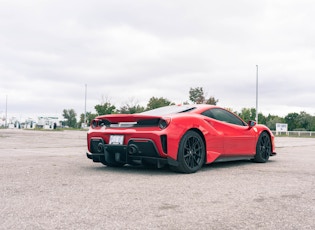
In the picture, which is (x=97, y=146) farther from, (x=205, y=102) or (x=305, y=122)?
(x=305, y=122)

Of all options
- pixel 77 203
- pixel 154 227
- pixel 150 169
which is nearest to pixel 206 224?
pixel 154 227

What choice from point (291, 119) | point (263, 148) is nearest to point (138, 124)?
point (263, 148)

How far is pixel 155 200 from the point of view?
3.45 metres

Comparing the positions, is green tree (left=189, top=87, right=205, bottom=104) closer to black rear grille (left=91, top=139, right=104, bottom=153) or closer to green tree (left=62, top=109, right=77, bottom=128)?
black rear grille (left=91, top=139, right=104, bottom=153)

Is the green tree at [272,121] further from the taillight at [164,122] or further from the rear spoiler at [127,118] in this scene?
the taillight at [164,122]

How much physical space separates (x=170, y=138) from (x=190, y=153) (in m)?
0.53

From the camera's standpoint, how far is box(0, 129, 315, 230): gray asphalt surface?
8.80 feet

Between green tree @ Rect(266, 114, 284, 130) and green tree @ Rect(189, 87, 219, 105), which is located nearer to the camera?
green tree @ Rect(189, 87, 219, 105)

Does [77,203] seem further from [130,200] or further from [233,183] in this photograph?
[233,183]

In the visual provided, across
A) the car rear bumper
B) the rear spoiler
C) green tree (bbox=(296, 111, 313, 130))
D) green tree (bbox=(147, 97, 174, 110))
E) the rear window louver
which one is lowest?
the car rear bumper

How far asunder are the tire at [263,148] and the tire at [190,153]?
1.96m

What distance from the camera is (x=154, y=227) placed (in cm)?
254

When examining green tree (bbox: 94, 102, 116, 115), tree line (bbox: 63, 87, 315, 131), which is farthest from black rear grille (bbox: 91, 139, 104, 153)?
green tree (bbox: 94, 102, 116, 115)

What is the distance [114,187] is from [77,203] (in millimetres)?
906
